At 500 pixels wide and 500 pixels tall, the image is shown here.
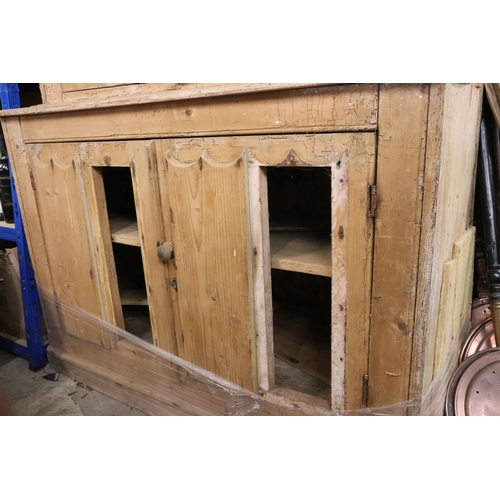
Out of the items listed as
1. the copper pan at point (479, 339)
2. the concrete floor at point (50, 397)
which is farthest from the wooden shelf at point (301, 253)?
the concrete floor at point (50, 397)

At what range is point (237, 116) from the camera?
3.21ft

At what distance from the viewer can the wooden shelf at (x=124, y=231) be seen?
54.3 inches

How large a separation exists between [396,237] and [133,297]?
111 centimetres

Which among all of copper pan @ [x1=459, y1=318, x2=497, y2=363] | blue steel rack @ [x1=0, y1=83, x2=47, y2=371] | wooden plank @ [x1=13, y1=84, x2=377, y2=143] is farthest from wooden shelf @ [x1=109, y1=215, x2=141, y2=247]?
copper pan @ [x1=459, y1=318, x2=497, y2=363]

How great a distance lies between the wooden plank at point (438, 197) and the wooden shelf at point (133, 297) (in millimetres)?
1037

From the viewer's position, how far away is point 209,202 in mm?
1084

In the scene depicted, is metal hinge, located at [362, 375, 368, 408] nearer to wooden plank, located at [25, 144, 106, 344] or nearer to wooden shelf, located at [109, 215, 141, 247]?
wooden shelf, located at [109, 215, 141, 247]

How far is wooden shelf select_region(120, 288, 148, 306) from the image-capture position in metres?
1.58

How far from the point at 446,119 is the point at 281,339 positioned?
986 millimetres

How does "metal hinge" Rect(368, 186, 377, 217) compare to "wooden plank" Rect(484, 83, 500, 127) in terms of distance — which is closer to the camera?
"metal hinge" Rect(368, 186, 377, 217)

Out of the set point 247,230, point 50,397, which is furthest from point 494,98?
point 50,397

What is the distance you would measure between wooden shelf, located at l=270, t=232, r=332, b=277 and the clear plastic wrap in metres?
0.38

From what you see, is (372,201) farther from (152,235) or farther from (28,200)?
(28,200)

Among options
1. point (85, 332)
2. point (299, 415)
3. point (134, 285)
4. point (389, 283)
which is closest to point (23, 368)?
point (85, 332)
